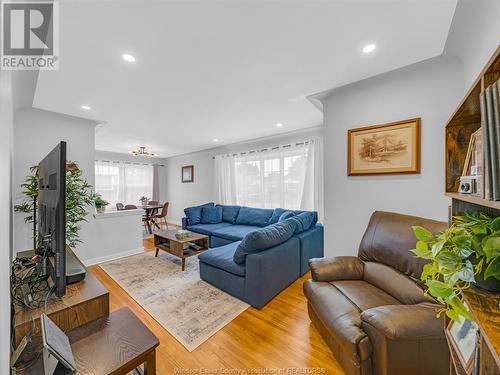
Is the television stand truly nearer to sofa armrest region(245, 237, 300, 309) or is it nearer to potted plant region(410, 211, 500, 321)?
sofa armrest region(245, 237, 300, 309)

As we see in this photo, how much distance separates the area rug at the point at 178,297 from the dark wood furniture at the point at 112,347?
2.57ft

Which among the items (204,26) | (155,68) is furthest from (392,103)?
(155,68)

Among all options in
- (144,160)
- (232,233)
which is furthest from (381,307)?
(144,160)

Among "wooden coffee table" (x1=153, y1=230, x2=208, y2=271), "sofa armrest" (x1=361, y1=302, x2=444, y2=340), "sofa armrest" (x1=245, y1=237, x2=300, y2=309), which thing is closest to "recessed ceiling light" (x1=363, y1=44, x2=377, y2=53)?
"sofa armrest" (x1=361, y1=302, x2=444, y2=340)

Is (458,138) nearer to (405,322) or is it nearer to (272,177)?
(405,322)

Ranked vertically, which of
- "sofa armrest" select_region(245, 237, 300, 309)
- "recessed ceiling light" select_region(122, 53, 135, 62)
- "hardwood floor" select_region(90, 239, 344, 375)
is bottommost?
"hardwood floor" select_region(90, 239, 344, 375)

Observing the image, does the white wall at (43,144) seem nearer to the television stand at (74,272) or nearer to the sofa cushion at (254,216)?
the television stand at (74,272)

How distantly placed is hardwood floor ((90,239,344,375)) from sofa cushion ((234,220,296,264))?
0.57m

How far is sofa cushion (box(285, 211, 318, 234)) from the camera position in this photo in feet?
9.51

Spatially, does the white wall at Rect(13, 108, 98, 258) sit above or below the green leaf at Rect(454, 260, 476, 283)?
above

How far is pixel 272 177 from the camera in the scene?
458 cm

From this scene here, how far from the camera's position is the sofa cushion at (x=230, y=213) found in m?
4.88

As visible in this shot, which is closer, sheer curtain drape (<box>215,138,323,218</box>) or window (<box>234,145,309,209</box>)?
sheer curtain drape (<box>215,138,323,218</box>)

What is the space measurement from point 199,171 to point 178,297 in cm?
437
